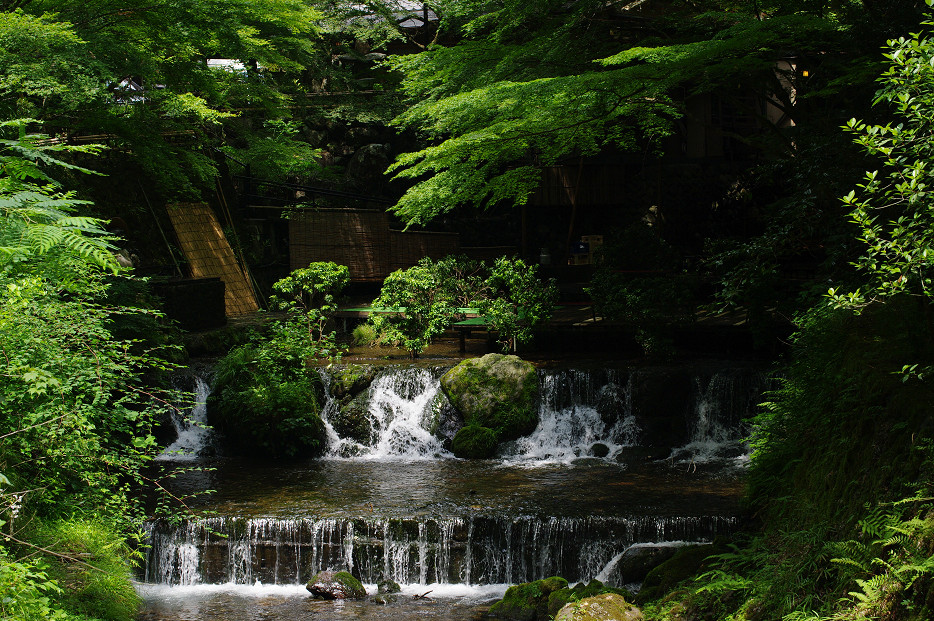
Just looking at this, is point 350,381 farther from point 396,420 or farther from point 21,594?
point 21,594

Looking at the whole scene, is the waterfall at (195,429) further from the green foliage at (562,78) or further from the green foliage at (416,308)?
the green foliage at (562,78)

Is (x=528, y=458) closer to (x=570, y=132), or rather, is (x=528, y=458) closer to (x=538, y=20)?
(x=570, y=132)

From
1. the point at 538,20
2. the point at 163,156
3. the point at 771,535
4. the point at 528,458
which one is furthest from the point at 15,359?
the point at 538,20

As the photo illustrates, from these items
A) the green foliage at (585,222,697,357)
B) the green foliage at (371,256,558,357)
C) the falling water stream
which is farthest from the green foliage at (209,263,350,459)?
the green foliage at (585,222,697,357)

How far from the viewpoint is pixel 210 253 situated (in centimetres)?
1812

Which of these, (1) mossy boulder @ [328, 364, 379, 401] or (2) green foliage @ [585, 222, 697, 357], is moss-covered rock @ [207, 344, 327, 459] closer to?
(1) mossy boulder @ [328, 364, 379, 401]

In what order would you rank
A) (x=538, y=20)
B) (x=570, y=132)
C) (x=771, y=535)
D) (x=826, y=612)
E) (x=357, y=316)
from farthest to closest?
(x=357, y=316), (x=538, y=20), (x=570, y=132), (x=771, y=535), (x=826, y=612)

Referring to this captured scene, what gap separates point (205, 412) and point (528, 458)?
554 centimetres

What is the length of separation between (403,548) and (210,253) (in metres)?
11.3

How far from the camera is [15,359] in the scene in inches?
202

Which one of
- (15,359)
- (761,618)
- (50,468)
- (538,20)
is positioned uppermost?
(538,20)

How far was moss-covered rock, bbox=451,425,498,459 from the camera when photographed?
12141 millimetres

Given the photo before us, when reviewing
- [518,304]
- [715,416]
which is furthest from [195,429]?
[715,416]

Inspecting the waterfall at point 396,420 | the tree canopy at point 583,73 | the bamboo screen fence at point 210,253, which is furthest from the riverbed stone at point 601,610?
the bamboo screen fence at point 210,253
